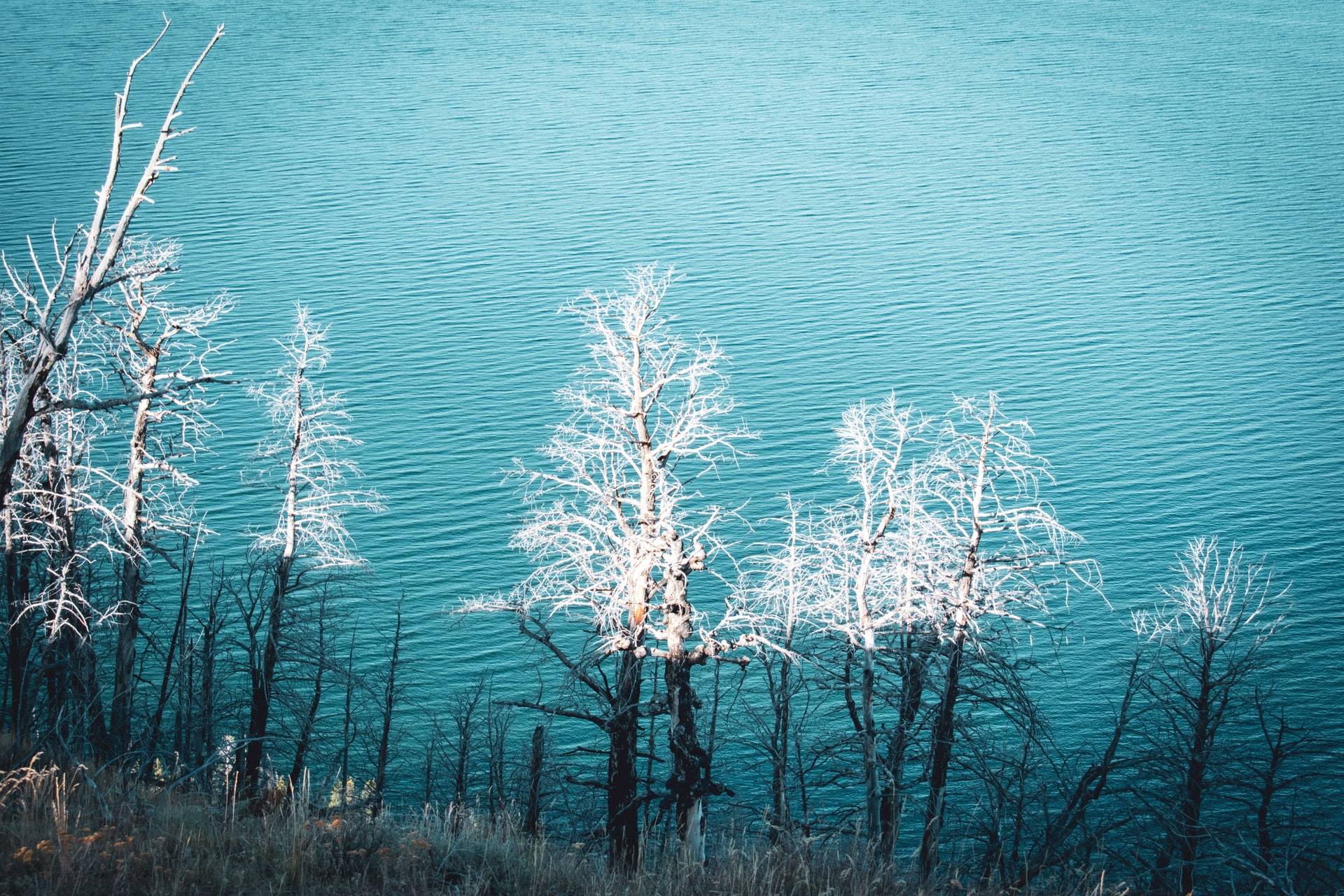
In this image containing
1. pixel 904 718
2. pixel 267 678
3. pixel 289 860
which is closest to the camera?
pixel 289 860

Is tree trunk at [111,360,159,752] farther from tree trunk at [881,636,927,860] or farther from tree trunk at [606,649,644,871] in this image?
tree trunk at [881,636,927,860]

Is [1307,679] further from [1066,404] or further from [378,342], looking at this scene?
[378,342]

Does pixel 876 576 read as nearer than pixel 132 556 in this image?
Yes

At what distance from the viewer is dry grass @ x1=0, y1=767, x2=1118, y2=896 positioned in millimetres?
7934

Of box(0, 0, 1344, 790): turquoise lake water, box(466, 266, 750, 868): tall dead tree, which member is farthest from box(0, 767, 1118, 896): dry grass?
box(0, 0, 1344, 790): turquoise lake water

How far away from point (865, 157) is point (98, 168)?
57.3 metres

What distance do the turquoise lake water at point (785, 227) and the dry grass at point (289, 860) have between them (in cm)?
2886

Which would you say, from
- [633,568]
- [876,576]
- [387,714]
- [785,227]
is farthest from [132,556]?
[785,227]

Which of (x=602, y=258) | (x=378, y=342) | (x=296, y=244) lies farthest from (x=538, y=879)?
(x=296, y=244)

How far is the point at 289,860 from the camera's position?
8.33m

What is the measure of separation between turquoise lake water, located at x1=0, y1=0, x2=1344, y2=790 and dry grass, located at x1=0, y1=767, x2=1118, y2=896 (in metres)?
28.9

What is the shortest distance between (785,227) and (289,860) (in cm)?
7332

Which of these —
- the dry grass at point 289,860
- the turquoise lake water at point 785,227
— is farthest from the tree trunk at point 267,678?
the turquoise lake water at point 785,227

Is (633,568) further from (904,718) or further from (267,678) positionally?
(267,678)
